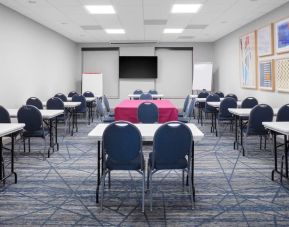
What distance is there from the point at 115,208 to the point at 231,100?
4560 mm

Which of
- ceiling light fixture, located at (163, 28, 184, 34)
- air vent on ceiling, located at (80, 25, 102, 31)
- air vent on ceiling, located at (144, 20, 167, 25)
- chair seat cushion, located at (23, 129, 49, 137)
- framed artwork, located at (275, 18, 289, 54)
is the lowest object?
chair seat cushion, located at (23, 129, 49, 137)

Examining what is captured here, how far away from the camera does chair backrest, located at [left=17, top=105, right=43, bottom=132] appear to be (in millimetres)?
5027

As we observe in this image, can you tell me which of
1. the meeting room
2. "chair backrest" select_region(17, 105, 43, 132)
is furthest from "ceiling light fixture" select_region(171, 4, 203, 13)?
"chair backrest" select_region(17, 105, 43, 132)

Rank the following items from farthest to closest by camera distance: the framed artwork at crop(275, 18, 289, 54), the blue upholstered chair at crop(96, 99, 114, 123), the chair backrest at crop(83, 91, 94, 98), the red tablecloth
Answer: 1. the chair backrest at crop(83, 91, 94, 98)
2. the framed artwork at crop(275, 18, 289, 54)
3. the blue upholstered chair at crop(96, 99, 114, 123)
4. the red tablecloth

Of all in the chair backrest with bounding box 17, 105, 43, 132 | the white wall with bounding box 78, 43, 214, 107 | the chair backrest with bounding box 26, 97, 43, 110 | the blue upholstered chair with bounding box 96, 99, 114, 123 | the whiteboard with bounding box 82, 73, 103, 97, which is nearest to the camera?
the chair backrest with bounding box 17, 105, 43, 132

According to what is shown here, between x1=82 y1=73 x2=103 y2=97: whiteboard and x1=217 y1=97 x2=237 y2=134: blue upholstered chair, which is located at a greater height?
x1=82 y1=73 x2=103 y2=97: whiteboard

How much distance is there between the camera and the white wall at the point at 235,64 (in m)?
7.14

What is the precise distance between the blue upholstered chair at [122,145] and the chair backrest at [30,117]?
7.60ft

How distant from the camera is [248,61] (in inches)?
353

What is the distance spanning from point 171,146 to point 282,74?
16.0ft

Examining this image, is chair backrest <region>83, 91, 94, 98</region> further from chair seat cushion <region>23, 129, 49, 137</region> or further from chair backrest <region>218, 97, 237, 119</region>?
chair seat cushion <region>23, 129, 49, 137</region>

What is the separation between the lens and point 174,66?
13.5 meters

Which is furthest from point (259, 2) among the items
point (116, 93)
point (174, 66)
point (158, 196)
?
point (116, 93)

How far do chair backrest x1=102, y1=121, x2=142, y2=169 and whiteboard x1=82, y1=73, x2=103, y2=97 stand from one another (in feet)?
32.9
